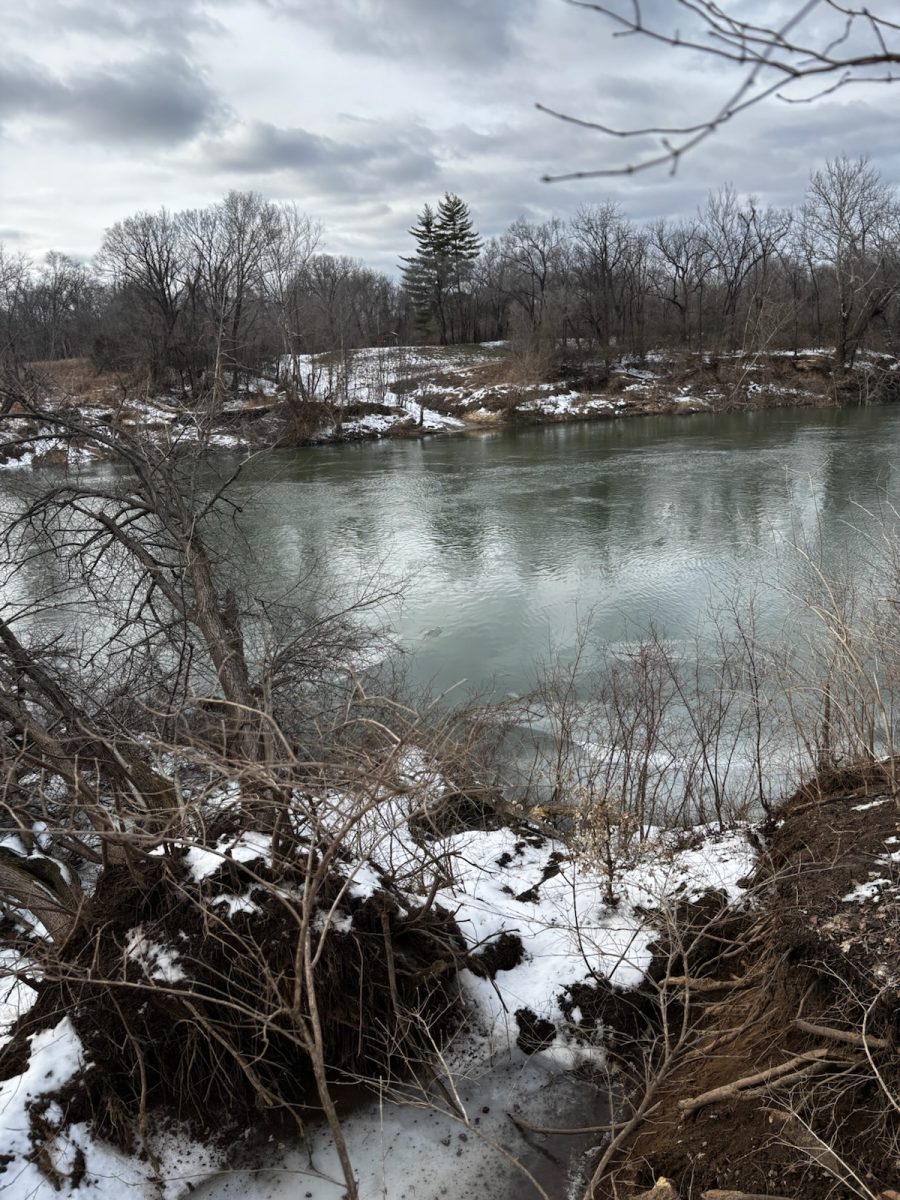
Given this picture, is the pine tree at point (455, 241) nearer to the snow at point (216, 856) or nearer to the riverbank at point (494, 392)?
the riverbank at point (494, 392)

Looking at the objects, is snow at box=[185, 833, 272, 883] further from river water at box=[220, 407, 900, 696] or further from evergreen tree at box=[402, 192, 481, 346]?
evergreen tree at box=[402, 192, 481, 346]

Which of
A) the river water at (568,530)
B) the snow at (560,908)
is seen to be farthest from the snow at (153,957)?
the river water at (568,530)

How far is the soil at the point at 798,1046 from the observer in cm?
357

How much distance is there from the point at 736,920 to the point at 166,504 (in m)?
8.43

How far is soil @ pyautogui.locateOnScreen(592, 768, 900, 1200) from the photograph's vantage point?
11.7 feet

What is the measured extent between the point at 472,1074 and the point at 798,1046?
207 centimetres

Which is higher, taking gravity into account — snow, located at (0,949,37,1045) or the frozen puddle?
snow, located at (0,949,37,1045)

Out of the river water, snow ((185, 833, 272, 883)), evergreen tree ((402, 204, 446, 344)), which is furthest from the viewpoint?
evergreen tree ((402, 204, 446, 344))

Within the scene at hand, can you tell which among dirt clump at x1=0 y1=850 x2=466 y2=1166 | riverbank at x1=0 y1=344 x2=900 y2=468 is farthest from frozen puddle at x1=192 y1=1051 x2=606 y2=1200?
riverbank at x1=0 y1=344 x2=900 y2=468

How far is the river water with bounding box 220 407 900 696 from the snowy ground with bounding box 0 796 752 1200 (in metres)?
5.31

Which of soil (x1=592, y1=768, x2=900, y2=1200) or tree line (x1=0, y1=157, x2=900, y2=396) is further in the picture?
tree line (x1=0, y1=157, x2=900, y2=396)

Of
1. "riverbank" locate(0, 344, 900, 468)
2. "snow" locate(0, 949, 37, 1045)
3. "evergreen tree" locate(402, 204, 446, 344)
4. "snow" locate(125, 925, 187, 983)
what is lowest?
"snow" locate(0, 949, 37, 1045)

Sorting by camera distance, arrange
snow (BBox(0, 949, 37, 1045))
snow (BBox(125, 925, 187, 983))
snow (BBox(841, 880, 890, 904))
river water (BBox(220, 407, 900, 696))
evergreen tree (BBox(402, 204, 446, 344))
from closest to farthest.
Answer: snow (BBox(841, 880, 890, 904)) → snow (BBox(125, 925, 187, 983)) → snow (BBox(0, 949, 37, 1045)) → river water (BBox(220, 407, 900, 696)) → evergreen tree (BBox(402, 204, 446, 344))

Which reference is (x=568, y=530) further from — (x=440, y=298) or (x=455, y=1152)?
(x=440, y=298)
